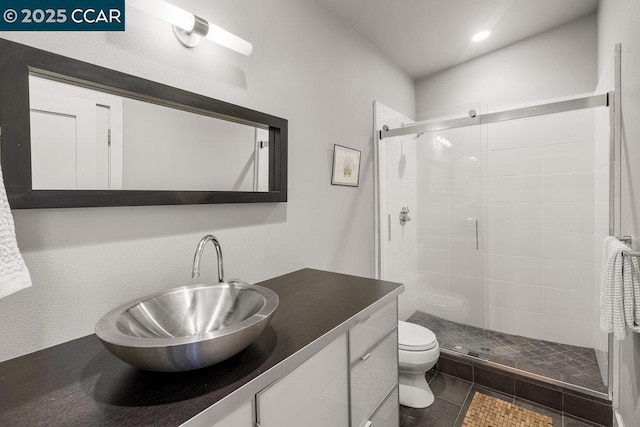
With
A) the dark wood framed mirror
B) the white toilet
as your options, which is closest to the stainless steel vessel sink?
the dark wood framed mirror

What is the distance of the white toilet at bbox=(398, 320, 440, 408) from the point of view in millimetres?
1877

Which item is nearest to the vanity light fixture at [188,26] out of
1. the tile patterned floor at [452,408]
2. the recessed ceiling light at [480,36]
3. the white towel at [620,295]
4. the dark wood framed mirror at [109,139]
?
the dark wood framed mirror at [109,139]

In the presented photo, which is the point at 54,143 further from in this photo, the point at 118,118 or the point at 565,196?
the point at 565,196

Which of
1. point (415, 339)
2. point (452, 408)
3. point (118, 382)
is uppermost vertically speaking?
point (118, 382)

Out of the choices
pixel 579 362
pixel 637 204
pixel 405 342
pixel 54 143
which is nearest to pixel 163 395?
pixel 54 143

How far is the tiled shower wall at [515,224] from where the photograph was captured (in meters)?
2.35

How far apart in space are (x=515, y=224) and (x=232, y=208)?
2.42m

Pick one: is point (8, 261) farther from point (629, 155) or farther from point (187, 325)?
point (629, 155)

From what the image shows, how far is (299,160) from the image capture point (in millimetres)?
1748

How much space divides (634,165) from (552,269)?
4.85 ft

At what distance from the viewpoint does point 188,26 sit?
108cm

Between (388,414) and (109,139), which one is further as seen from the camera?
(388,414)

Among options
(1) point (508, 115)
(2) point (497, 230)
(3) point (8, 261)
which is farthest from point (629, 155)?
(3) point (8, 261)

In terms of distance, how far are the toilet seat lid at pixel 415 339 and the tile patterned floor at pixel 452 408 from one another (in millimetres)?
384
